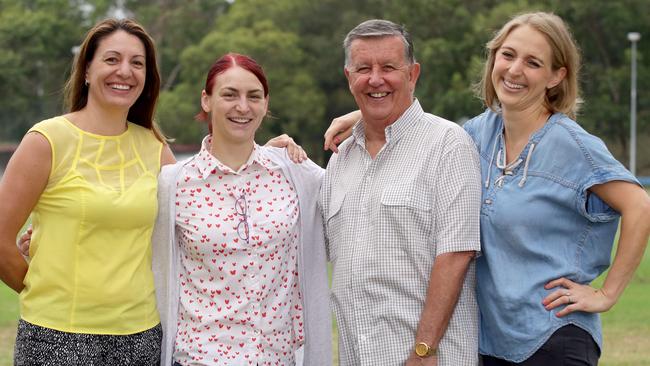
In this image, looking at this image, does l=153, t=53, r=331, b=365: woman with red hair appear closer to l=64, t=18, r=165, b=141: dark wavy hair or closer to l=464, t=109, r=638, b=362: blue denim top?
l=64, t=18, r=165, b=141: dark wavy hair

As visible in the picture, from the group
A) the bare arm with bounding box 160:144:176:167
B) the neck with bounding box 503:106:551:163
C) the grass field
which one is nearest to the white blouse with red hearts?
the bare arm with bounding box 160:144:176:167

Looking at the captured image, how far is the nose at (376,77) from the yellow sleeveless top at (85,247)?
3.94ft

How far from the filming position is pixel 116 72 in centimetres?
482

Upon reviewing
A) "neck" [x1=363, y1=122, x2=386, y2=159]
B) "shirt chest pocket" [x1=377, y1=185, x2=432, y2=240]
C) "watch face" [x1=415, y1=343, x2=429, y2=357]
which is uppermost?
"neck" [x1=363, y1=122, x2=386, y2=159]

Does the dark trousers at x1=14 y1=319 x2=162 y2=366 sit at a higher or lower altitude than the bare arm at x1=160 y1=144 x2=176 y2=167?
lower

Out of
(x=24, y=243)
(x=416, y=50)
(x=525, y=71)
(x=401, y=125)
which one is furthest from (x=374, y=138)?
(x=416, y=50)

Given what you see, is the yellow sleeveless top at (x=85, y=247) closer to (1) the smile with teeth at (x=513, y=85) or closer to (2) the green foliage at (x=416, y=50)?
(1) the smile with teeth at (x=513, y=85)

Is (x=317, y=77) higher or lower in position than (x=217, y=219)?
lower

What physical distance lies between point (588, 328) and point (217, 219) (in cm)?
177

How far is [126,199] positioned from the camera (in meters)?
4.63

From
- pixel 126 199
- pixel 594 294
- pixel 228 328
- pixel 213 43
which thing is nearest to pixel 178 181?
pixel 126 199

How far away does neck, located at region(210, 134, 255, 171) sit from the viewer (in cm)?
468

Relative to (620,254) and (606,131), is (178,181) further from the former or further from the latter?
(606,131)

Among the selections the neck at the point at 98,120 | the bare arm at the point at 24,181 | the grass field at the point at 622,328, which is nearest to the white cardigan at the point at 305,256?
the neck at the point at 98,120
